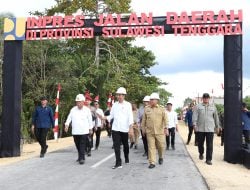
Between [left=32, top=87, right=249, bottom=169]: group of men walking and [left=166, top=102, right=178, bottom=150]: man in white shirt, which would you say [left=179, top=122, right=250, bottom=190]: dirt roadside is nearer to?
[left=32, top=87, right=249, bottom=169]: group of men walking

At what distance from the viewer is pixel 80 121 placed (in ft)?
41.7

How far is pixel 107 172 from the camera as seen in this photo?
10781 millimetres

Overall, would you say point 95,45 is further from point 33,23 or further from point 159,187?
point 159,187

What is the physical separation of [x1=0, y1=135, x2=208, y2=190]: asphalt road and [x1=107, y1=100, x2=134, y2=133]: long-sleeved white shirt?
1.00 m

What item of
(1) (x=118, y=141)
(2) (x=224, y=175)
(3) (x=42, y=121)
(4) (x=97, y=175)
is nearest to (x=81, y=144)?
(1) (x=118, y=141)

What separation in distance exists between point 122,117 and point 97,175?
6.90ft

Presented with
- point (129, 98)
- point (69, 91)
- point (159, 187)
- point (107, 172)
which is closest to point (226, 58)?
point (107, 172)

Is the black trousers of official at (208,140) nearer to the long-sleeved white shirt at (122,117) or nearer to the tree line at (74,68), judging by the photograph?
the long-sleeved white shirt at (122,117)

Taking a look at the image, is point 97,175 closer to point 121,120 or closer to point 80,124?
point 121,120

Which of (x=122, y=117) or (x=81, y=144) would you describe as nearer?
(x=122, y=117)

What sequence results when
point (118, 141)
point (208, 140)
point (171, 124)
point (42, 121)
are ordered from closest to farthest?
point (118, 141)
point (208, 140)
point (42, 121)
point (171, 124)

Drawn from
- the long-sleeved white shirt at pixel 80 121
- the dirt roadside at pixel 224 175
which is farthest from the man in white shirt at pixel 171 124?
the long-sleeved white shirt at pixel 80 121

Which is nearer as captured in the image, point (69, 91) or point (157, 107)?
point (157, 107)

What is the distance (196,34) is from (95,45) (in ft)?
91.3
